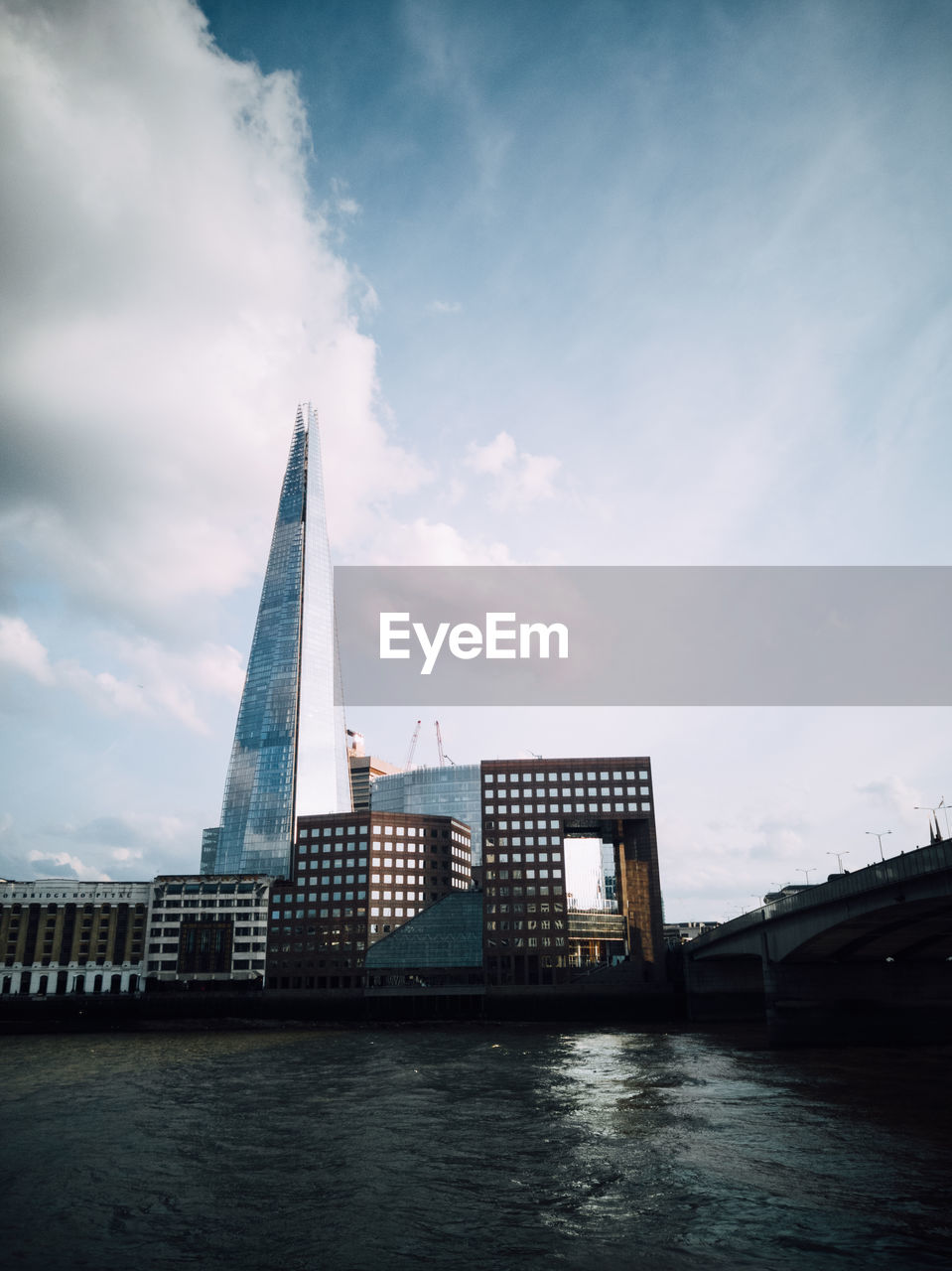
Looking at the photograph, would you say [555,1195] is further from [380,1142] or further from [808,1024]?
[808,1024]

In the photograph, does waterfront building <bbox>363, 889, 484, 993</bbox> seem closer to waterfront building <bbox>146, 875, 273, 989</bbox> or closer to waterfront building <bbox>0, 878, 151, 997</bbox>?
waterfront building <bbox>146, 875, 273, 989</bbox>

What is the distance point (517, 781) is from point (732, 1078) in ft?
329

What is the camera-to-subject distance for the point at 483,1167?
36250mm

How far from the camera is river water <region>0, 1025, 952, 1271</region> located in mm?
26141

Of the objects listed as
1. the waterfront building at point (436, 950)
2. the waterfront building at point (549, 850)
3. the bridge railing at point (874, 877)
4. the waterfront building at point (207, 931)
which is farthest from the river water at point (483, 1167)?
the waterfront building at point (207, 931)

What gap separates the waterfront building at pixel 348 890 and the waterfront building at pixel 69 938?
87.2 feet

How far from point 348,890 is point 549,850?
42361 mm

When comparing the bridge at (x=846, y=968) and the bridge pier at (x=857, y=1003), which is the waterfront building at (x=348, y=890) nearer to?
the bridge at (x=846, y=968)

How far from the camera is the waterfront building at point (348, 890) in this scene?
163875mm

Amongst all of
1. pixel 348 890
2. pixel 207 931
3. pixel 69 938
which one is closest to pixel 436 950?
pixel 348 890

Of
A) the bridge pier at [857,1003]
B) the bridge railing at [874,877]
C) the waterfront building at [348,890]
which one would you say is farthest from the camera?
the waterfront building at [348,890]

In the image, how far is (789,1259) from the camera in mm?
24797

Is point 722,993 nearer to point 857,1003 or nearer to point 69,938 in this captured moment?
point 857,1003

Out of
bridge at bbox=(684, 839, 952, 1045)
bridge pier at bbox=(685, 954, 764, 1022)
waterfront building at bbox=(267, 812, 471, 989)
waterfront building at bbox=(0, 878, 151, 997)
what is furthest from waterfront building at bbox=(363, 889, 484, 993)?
bridge at bbox=(684, 839, 952, 1045)
